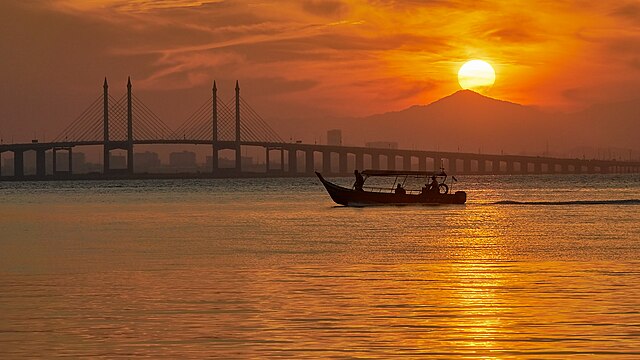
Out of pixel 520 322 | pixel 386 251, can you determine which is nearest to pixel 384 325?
pixel 520 322

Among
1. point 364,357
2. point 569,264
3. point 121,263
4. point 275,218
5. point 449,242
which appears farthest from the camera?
point 275,218

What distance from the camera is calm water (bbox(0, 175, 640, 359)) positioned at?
685 inches

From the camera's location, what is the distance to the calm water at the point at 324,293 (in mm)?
17406

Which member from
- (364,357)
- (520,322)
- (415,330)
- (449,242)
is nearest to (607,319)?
(520,322)

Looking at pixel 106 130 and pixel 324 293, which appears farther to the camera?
pixel 106 130

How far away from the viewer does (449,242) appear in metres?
41.8

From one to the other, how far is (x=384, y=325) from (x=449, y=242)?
22.9 meters

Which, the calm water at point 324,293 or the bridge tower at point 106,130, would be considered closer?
the calm water at point 324,293

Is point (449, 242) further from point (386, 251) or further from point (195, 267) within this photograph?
point (195, 267)

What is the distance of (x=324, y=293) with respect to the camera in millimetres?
24156

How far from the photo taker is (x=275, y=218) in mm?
64188

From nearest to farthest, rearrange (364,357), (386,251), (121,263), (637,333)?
(364,357), (637,333), (121,263), (386,251)

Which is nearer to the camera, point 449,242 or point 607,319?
point 607,319

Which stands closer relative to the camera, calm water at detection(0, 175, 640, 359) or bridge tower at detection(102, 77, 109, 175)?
calm water at detection(0, 175, 640, 359)
